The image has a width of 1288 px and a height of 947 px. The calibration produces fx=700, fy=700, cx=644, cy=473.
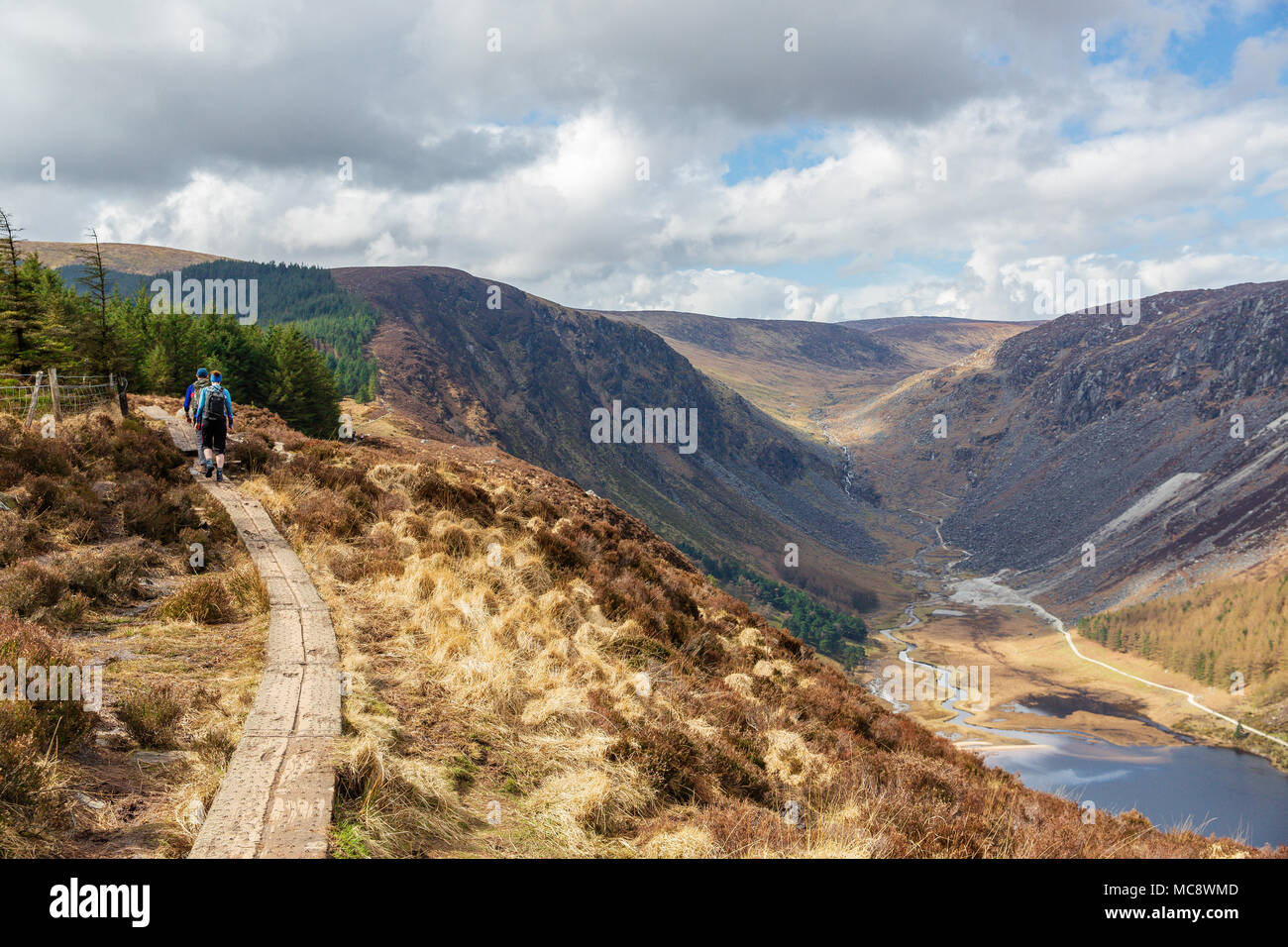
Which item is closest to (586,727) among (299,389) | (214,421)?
(214,421)

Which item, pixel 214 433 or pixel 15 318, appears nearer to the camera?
pixel 214 433

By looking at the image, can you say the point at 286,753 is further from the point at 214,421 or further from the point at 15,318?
the point at 15,318

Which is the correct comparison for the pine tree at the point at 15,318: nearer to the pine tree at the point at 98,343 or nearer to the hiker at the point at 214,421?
the pine tree at the point at 98,343

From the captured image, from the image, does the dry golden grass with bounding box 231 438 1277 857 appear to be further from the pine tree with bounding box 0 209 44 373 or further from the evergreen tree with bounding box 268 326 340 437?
the evergreen tree with bounding box 268 326 340 437

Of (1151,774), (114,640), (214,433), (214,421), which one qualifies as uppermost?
(214,421)

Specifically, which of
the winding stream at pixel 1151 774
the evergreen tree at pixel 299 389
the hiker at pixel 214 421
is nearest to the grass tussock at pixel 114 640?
the hiker at pixel 214 421
